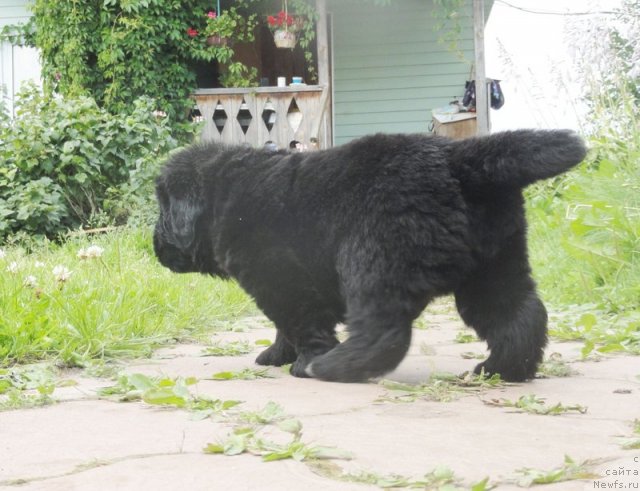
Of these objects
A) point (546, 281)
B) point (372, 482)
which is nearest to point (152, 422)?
point (372, 482)

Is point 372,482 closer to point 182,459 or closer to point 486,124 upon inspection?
point 182,459

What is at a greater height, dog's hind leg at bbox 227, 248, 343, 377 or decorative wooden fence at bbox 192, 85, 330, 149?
decorative wooden fence at bbox 192, 85, 330, 149

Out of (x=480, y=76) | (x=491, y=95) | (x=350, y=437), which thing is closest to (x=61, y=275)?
(x=350, y=437)

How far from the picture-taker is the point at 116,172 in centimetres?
986

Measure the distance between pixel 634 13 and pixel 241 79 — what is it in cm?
714

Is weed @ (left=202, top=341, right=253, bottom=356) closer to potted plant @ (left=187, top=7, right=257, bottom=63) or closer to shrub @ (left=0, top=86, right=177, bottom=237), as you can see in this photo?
shrub @ (left=0, top=86, right=177, bottom=237)

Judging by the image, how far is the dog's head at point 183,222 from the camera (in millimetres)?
3963

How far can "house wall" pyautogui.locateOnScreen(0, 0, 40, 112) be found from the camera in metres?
15.6

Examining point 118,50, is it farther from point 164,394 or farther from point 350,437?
point 350,437

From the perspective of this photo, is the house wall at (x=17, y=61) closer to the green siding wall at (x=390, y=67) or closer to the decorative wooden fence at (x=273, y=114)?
the decorative wooden fence at (x=273, y=114)

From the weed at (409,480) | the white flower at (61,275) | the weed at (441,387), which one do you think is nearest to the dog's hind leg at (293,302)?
the weed at (441,387)

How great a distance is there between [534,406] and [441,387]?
443 mm

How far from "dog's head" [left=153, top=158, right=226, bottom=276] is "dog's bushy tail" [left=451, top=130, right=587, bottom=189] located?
1.30m

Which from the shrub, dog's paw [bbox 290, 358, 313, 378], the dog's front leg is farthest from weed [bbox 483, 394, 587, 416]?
the shrub
